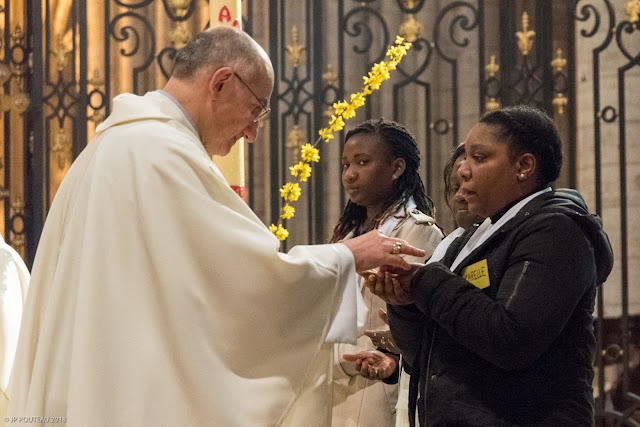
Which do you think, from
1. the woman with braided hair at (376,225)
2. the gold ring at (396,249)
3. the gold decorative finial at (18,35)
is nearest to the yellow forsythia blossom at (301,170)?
the woman with braided hair at (376,225)

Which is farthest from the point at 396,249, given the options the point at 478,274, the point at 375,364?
the point at 375,364

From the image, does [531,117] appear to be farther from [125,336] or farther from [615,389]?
[615,389]

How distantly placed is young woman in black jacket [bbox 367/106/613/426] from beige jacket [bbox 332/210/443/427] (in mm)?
899

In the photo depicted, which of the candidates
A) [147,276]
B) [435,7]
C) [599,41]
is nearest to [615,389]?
[599,41]

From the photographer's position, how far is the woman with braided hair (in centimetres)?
395

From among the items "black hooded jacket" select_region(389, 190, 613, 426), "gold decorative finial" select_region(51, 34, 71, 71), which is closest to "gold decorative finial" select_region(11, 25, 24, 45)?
"gold decorative finial" select_region(51, 34, 71, 71)

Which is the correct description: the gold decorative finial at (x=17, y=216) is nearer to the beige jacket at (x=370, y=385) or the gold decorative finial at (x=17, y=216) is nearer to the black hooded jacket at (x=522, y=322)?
the beige jacket at (x=370, y=385)

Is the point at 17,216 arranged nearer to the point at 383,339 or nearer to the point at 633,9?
the point at 383,339

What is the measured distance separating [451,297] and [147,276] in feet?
3.08

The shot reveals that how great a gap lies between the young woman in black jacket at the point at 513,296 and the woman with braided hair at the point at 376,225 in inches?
29.9

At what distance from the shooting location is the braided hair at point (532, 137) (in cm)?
313

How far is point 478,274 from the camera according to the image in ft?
9.88

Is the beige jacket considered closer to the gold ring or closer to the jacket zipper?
the gold ring

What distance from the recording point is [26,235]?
272 inches
